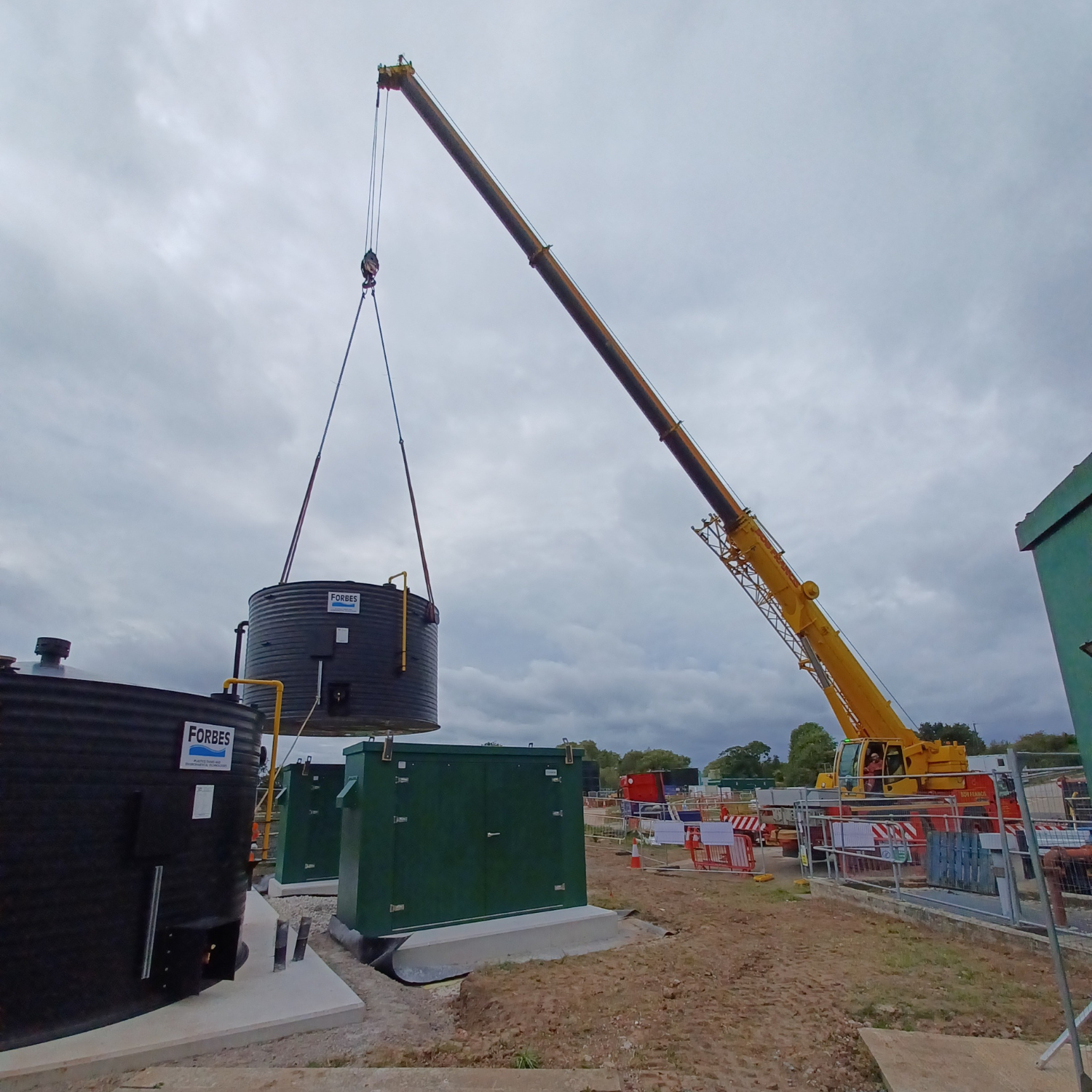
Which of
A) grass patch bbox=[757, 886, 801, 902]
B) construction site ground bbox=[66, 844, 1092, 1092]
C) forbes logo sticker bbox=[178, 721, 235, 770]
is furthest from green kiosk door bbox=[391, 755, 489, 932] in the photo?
grass patch bbox=[757, 886, 801, 902]

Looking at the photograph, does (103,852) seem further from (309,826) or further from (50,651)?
(309,826)

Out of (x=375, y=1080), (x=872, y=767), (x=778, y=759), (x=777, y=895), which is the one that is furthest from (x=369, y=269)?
(x=778, y=759)

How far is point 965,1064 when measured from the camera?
3.95 m

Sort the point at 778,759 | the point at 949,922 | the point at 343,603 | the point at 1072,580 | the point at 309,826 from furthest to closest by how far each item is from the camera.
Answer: the point at 778,759, the point at 309,826, the point at 343,603, the point at 949,922, the point at 1072,580

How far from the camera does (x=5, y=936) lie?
13.8 feet

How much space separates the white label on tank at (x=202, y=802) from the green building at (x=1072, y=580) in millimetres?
5488

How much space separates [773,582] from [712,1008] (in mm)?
11376

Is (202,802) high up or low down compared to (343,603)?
down

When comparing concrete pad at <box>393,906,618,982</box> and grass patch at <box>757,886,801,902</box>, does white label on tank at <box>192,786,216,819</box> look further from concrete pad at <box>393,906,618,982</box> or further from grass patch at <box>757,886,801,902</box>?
grass patch at <box>757,886,801,902</box>

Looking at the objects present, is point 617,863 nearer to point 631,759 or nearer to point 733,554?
point 733,554

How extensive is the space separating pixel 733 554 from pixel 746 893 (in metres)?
7.71

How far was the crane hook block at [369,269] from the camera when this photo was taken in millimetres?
11930

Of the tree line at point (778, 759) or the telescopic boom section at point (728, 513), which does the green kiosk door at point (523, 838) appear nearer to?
the telescopic boom section at point (728, 513)

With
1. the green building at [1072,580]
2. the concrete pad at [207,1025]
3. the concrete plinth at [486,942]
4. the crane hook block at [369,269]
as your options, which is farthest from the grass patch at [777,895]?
the crane hook block at [369,269]
